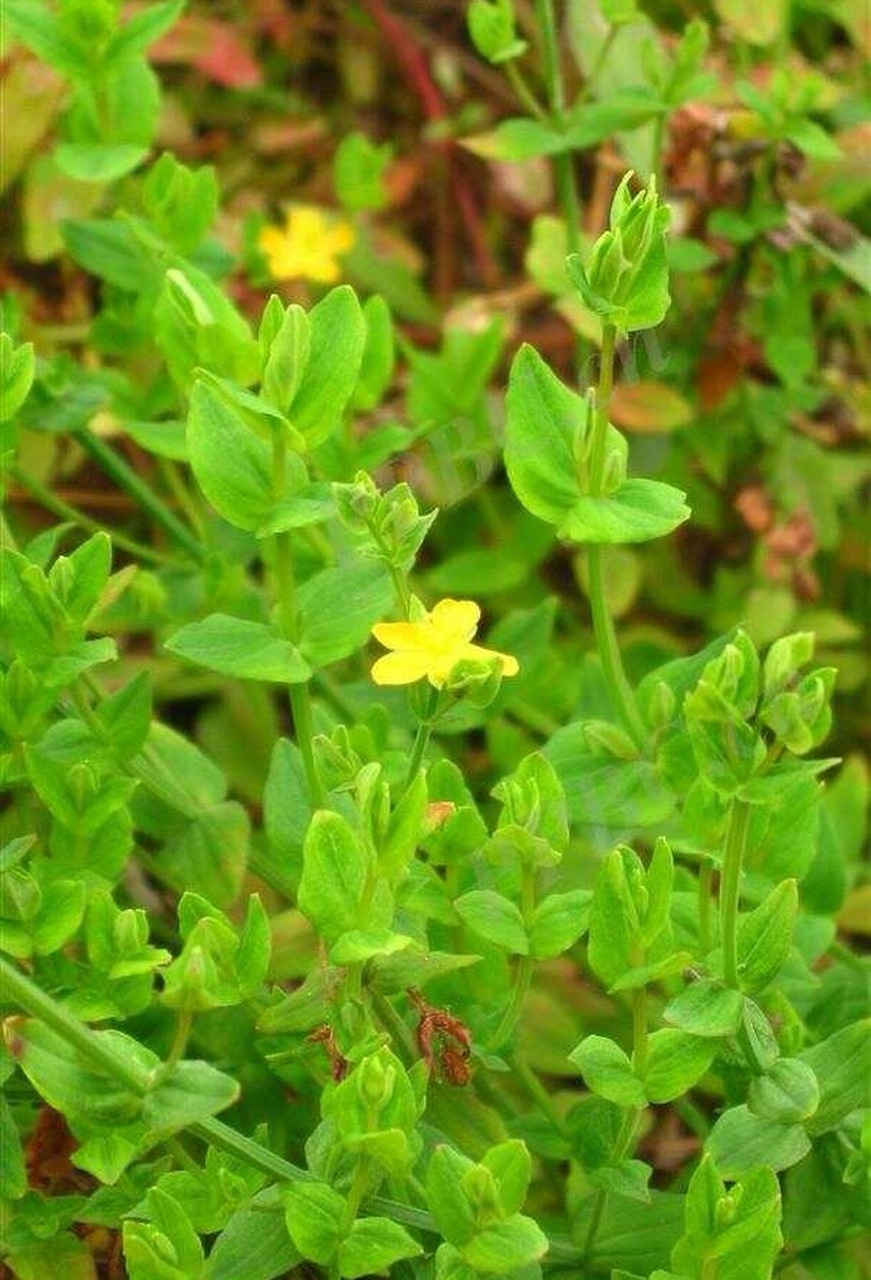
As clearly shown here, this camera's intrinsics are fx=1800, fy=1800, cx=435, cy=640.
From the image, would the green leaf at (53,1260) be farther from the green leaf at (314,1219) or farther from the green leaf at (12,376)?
the green leaf at (12,376)

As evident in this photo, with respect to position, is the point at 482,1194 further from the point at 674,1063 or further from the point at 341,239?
the point at 341,239

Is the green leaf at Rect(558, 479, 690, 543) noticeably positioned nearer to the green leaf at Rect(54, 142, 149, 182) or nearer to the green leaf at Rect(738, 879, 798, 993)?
the green leaf at Rect(738, 879, 798, 993)

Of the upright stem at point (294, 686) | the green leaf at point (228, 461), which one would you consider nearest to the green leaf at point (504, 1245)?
the upright stem at point (294, 686)

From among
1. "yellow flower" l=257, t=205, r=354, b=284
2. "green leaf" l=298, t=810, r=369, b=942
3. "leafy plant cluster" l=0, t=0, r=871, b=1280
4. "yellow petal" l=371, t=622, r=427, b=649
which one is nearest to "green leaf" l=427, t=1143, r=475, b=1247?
"leafy plant cluster" l=0, t=0, r=871, b=1280

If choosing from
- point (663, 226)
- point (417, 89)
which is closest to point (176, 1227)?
point (663, 226)

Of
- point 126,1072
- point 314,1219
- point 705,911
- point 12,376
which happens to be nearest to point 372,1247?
point 314,1219

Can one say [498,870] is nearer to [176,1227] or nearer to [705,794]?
[705,794]
